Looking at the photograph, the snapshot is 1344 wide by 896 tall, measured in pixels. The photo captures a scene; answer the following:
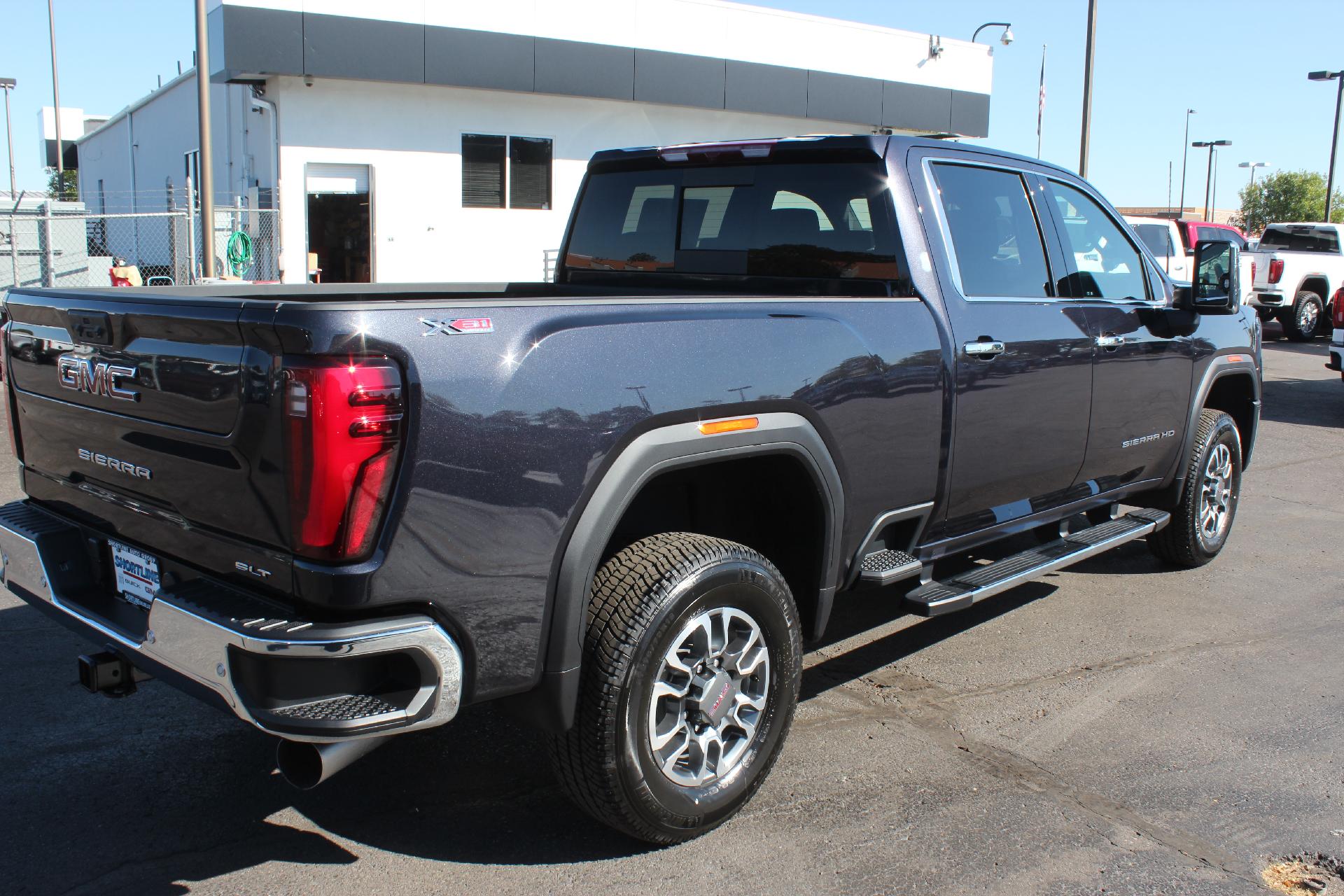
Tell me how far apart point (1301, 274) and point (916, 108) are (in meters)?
9.26

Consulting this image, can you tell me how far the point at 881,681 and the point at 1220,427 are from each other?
2.75 meters

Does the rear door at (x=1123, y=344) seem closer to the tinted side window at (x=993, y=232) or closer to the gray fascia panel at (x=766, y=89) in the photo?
the tinted side window at (x=993, y=232)

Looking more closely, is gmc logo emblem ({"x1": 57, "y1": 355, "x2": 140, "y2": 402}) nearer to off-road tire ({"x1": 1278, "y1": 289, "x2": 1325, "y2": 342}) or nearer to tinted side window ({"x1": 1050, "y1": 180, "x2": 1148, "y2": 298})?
tinted side window ({"x1": 1050, "y1": 180, "x2": 1148, "y2": 298})

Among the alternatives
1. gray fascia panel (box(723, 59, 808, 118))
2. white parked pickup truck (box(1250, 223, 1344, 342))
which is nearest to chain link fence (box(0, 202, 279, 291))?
gray fascia panel (box(723, 59, 808, 118))

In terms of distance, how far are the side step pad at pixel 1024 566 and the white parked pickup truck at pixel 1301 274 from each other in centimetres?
1693

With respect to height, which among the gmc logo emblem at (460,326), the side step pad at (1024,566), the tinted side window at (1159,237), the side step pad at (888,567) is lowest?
the side step pad at (1024,566)

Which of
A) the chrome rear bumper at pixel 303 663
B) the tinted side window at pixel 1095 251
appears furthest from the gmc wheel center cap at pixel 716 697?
the tinted side window at pixel 1095 251

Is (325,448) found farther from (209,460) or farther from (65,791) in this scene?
(65,791)

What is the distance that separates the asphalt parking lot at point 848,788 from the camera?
318cm

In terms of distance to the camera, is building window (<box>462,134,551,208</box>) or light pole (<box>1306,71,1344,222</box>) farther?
light pole (<box>1306,71,1344,222</box>)

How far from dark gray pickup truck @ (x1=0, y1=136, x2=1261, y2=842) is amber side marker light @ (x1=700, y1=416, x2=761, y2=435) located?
1 cm

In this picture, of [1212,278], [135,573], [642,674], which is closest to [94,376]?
[135,573]

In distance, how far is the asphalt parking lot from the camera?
3.18 meters

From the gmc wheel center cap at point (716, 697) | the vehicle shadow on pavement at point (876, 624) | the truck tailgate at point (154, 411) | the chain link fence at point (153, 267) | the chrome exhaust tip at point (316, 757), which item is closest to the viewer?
the truck tailgate at point (154, 411)
